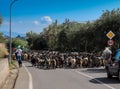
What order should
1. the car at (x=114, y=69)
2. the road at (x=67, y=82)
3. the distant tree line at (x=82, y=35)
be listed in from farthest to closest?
the distant tree line at (x=82, y=35) → the car at (x=114, y=69) → the road at (x=67, y=82)

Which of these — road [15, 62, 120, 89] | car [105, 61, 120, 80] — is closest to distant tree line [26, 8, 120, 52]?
road [15, 62, 120, 89]

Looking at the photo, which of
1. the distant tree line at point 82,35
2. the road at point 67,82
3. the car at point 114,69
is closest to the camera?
the road at point 67,82

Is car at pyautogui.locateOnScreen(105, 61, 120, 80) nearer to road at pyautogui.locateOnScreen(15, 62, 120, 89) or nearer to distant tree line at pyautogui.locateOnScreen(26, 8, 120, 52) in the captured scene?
road at pyautogui.locateOnScreen(15, 62, 120, 89)

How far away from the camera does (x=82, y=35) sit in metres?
75.0

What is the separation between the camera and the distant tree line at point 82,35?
41438 millimetres

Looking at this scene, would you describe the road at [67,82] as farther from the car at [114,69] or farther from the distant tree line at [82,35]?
the distant tree line at [82,35]

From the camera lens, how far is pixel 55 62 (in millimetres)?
39938

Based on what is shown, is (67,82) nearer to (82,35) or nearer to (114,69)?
(114,69)

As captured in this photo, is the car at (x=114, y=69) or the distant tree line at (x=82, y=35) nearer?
the car at (x=114, y=69)

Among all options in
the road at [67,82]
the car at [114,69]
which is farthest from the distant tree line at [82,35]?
the car at [114,69]

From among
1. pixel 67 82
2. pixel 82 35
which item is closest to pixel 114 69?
pixel 67 82

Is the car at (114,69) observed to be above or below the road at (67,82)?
above

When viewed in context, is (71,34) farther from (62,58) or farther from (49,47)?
(62,58)

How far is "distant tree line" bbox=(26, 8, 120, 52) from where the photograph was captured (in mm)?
41438
